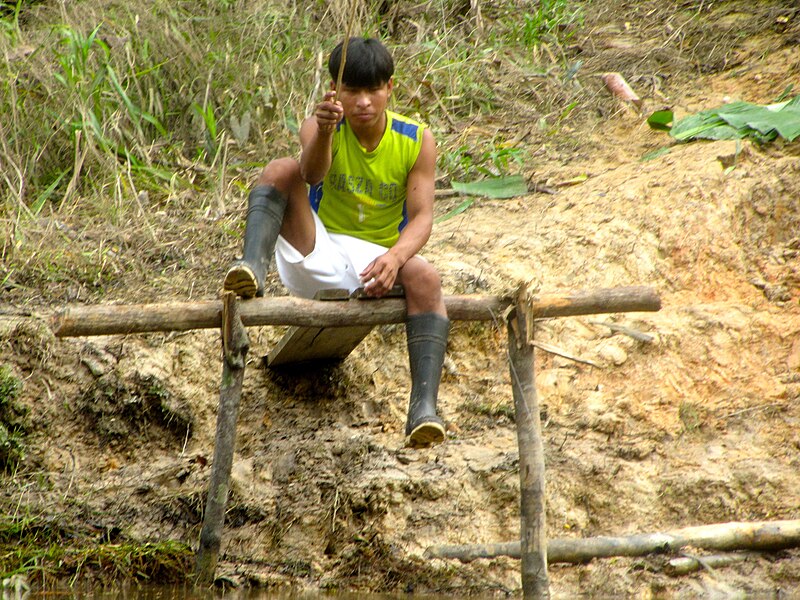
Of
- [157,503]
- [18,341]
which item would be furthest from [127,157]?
[157,503]

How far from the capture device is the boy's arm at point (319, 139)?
3.36 meters

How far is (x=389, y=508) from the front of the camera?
13.4 ft

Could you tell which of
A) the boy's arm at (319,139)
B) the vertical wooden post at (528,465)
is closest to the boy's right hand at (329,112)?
the boy's arm at (319,139)

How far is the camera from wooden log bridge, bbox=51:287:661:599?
136 inches

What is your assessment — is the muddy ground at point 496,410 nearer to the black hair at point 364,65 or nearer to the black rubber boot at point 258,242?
the black rubber boot at point 258,242

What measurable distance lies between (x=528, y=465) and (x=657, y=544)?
70 cm

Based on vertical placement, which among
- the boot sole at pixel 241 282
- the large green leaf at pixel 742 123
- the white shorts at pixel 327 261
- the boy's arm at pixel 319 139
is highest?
the large green leaf at pixel 742 123

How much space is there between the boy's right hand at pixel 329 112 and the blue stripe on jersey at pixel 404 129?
0.49 metres

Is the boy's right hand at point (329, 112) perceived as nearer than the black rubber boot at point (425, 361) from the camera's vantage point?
Yes

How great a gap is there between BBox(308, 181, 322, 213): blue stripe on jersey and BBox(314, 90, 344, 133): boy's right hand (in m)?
0.49

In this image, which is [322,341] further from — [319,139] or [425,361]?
[319,139]

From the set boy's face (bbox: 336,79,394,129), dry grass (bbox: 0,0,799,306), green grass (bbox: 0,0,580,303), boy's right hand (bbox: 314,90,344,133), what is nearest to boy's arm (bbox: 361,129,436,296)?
boy's face (bbox: 336,79,394,129)

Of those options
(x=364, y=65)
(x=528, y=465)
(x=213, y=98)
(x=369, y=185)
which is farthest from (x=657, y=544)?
(x=213, y=98)

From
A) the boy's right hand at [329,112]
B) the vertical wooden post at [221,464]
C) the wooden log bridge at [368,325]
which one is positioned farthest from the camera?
the vertical wooden post at [221,464]
